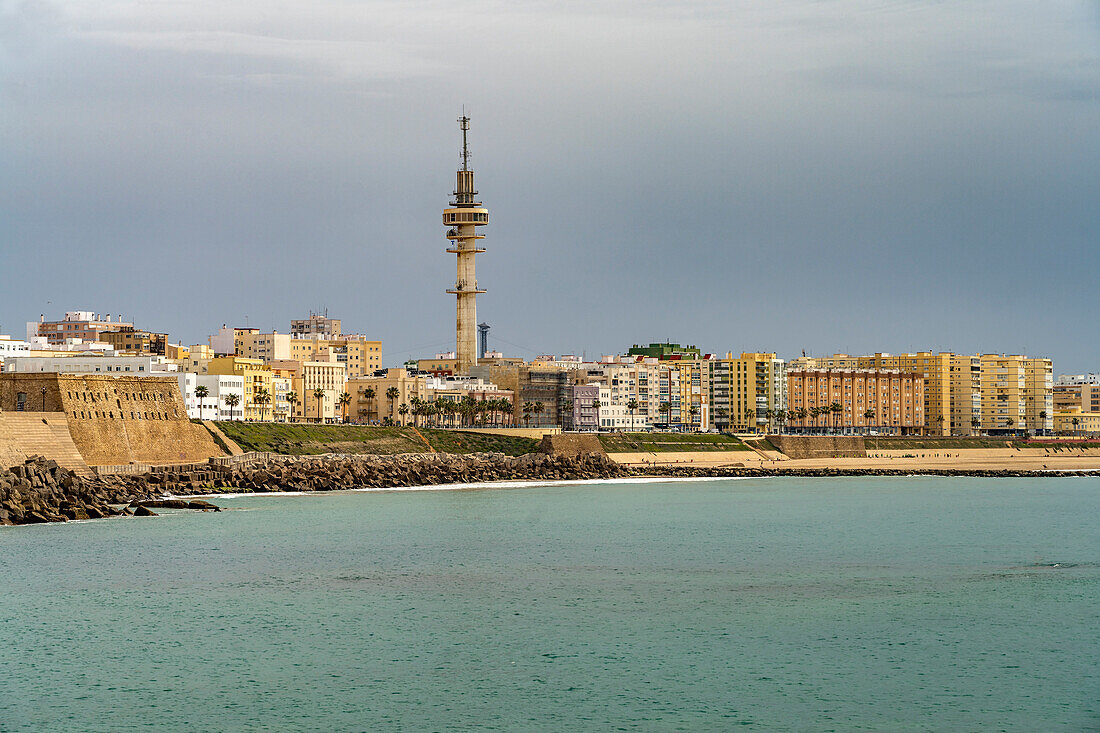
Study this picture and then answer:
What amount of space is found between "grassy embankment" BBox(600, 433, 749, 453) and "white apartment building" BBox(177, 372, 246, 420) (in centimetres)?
2706

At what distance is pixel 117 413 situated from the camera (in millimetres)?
64125

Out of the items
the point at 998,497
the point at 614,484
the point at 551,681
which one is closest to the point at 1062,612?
the point at 551,681

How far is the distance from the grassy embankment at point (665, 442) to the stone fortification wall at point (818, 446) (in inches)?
163

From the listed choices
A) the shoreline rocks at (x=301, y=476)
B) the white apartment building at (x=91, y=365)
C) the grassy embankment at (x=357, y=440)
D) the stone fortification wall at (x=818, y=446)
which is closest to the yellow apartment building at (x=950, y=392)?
the stone fortification wall at (x=818, y=446)

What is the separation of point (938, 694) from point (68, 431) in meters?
46.4

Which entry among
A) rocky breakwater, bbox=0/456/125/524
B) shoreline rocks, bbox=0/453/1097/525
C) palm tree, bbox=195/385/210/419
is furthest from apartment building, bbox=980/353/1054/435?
rocky breakwater, bbox=0/456/125/524

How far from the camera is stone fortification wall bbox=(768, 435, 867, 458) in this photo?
374 feet

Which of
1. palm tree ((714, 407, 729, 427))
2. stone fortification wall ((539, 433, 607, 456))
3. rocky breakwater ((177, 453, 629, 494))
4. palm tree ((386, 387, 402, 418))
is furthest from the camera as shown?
palm tree ((714, 407, 729, 427))

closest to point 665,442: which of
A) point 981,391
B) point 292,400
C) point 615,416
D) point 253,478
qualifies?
point 615,416

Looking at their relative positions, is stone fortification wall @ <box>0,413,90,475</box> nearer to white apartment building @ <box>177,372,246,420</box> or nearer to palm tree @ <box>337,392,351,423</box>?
white apartment building @ <box>177,372,246,420</box>

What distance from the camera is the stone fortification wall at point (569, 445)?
94.5 meters

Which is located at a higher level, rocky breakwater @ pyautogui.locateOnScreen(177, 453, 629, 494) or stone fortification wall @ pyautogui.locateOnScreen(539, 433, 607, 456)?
stone fortification wall @ pyautogui.locateOnScreen(539, 433, 607, 456)

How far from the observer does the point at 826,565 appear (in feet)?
115

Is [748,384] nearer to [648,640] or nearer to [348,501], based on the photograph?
[348,501]
